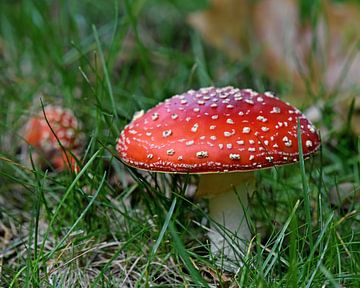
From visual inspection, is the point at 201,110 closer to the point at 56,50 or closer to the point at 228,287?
the point at 228,287

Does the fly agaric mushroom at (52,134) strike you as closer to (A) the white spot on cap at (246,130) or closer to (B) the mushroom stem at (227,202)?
(B) the mushroom stem at (227,202)

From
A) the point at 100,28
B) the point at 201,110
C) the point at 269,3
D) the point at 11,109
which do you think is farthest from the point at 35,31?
the point at 201,110

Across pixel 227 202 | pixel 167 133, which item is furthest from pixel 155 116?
pixel 227 202

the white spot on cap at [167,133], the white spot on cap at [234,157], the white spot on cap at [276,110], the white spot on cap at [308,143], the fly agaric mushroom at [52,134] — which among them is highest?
the white spot on cap at [276,110]

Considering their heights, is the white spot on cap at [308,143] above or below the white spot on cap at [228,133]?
below

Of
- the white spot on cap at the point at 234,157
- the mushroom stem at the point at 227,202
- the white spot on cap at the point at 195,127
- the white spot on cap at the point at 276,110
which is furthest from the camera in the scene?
the mushroom stem at the point at 227,202

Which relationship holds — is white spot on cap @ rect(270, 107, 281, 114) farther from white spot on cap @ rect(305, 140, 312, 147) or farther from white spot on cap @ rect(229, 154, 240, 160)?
white spot on cap @ rect(229, 154, 240, 160)

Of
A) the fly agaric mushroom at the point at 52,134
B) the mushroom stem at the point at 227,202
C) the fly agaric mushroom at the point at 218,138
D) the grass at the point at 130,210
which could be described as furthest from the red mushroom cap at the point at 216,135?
the fly agaric mushroom at the point at 52,134
